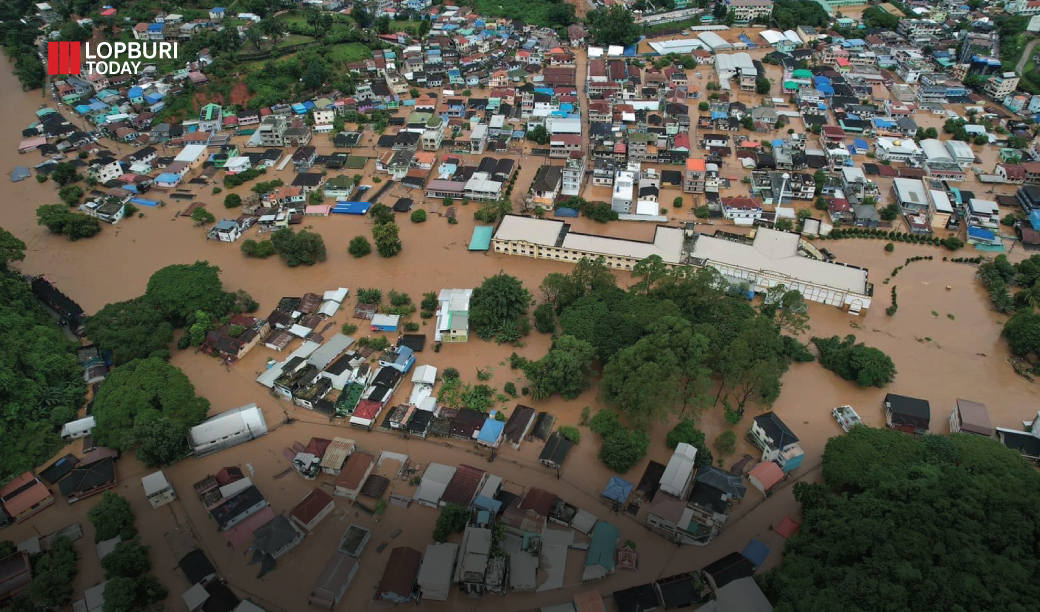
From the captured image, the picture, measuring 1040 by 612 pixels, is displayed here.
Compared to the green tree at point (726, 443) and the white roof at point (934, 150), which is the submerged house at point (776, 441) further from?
the white roof at point (934, 150)

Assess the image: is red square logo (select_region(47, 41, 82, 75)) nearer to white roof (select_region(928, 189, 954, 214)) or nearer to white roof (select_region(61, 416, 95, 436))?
white roof (select_region(61, 416, 95, 436))

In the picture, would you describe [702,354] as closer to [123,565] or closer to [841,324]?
[841,324]

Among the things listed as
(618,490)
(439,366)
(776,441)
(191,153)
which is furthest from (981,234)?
(191,153)

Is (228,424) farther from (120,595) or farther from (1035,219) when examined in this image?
(1035,219)

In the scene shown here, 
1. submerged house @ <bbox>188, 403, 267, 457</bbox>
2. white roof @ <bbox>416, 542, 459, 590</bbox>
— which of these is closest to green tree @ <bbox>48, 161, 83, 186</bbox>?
submerged house @ <bbox>188, 403, 267, 457</bbox>

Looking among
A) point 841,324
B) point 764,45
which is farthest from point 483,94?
point 841,324

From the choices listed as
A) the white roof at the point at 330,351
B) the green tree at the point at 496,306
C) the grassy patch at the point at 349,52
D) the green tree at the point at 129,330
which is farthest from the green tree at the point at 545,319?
the grassy patch at the point at 349,52
